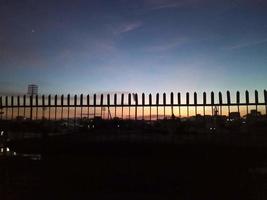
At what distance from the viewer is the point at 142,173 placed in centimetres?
1155

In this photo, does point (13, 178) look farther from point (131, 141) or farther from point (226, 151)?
point (226, 151)

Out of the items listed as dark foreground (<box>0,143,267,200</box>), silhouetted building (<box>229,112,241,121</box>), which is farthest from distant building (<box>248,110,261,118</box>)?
dark foreground (<box>0,143,267,200</box>)

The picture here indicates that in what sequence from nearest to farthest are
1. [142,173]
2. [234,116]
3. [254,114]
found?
Answer: [142,173] < [254,114] < [234,116]

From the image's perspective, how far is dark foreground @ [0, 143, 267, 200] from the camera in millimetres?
10094

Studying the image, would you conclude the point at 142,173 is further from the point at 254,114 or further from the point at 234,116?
the point at 254,114

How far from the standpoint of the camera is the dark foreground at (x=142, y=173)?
10.1 m

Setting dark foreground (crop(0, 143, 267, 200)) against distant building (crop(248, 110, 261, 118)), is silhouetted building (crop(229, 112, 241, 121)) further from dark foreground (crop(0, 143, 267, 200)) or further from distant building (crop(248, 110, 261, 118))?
dark foreground (crop(0, 143, 267, 200))

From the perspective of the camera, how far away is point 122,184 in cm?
1133

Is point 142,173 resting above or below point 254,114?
below

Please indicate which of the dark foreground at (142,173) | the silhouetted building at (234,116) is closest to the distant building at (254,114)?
the silhouetted building at (234,116)

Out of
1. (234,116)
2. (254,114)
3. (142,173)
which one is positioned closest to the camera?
(142,173)

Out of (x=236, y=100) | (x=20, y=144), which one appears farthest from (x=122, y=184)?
(x=20, y=144)

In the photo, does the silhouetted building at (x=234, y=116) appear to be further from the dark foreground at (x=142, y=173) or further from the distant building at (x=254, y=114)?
the dark foreground at (x=142, y=173)

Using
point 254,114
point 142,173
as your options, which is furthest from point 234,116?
point 142,173
